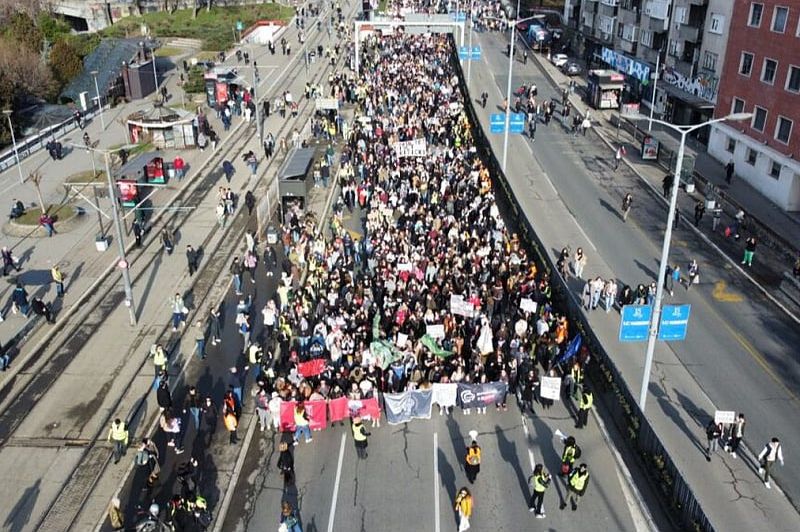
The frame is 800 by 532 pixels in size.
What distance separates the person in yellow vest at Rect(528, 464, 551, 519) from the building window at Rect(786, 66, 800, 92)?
31.3 meters

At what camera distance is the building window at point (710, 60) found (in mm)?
51594

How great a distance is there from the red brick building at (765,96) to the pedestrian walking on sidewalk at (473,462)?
2917 cm

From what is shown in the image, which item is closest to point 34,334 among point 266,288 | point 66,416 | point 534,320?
point 66,416

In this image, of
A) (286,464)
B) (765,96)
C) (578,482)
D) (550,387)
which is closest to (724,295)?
(550,387)

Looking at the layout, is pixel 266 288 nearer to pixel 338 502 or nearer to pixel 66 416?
pixel 66 416

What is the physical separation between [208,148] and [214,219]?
1401cm

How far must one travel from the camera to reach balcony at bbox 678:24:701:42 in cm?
5553

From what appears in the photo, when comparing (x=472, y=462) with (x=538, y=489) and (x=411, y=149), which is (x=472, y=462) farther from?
(x=411, y=149)

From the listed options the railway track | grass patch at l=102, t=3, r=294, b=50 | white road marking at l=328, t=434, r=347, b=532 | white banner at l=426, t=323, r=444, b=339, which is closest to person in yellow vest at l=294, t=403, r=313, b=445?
white road marking at l=328, t=434, r=347, b=532

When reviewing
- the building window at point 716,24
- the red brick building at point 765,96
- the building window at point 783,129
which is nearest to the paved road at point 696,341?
→ the red brick building at point 765,96

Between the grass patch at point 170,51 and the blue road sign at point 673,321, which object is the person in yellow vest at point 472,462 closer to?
the blue road sign at point 673,321

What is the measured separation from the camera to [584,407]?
2058 cm

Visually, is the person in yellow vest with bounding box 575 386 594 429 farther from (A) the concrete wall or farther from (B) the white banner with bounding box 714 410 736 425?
(A) the concrete wall

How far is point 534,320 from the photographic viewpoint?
83.8 ft
